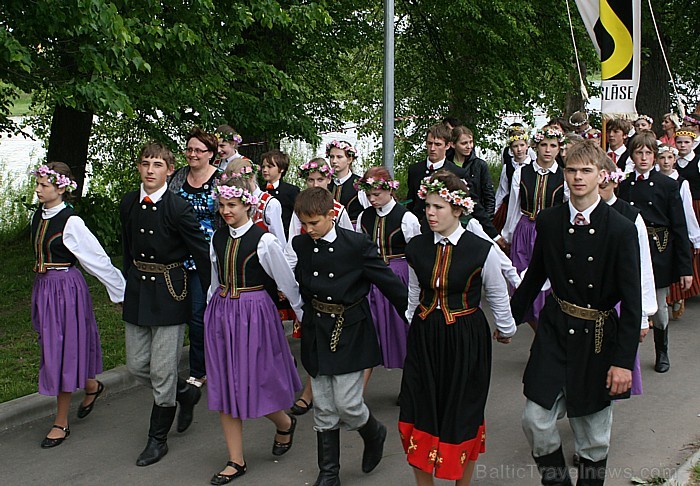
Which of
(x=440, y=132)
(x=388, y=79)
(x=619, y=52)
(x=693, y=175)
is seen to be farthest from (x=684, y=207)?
(x=388, y=79)

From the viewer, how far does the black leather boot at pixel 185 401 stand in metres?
6.78

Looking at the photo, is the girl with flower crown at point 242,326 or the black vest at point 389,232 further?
the black vest at point 389,232

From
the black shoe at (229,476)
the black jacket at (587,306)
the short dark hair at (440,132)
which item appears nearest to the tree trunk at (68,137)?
the short dark hair at (440,132)

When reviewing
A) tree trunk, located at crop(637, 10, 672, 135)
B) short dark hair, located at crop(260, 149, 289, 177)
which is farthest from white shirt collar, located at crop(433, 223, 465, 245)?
tree trunk, located at crop(637, 10, 672, 135)

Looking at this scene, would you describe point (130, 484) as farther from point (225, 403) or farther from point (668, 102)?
point (668, 102)

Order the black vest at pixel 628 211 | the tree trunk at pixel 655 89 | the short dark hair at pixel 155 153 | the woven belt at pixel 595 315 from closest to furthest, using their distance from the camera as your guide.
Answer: the woven belt at pixel 595 315
the black vest at pixel 628 211
the short dark hair at pixel 155 153
the tree trunk at pixel 655 89

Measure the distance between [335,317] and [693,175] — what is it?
610 centimetres

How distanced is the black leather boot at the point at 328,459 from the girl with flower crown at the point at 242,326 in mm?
424

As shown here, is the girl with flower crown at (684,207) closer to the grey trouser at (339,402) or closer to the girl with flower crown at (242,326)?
the grey trouser at (339,402)

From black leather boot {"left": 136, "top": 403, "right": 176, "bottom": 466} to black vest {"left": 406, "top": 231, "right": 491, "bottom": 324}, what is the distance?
6.48ft

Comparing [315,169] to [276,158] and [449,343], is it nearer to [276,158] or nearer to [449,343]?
[276,158]

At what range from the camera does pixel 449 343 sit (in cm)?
537

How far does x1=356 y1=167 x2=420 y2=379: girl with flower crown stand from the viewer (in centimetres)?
A: 721

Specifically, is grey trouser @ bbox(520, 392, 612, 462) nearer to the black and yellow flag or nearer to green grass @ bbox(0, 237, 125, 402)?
green grass @ bbox(0, 237, 125, 402)
